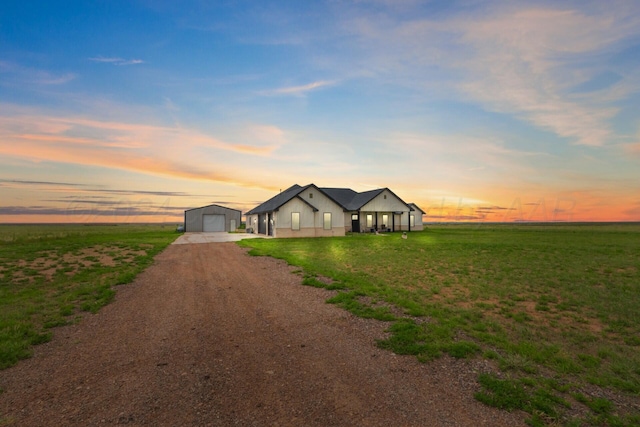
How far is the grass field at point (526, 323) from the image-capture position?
4.67m

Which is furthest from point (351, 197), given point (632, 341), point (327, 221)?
point (632, 341)

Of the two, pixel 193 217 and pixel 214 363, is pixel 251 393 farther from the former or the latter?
pixel 193 217

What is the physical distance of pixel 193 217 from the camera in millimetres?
55250

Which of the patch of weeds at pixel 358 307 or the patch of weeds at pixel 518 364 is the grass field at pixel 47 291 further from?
the patch of weeds at pixel 518 364

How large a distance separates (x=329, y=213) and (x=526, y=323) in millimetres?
31470

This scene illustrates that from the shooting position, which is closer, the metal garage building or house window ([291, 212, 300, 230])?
house window ([291, 212, 300, 230])

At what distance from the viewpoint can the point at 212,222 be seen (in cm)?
5612

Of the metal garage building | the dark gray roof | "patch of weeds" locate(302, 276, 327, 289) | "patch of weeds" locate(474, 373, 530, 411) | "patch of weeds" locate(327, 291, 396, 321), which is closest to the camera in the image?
"patch of weeds" locate(474, 373, 530, 411)

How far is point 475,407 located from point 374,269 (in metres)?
10.9

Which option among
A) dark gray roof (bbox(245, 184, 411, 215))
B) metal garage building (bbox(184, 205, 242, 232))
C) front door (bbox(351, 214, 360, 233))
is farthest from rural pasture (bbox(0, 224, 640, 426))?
metal garage building (bbox(184, 205, 242, 232))

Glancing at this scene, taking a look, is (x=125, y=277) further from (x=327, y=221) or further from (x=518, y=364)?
(x=327, y=221)

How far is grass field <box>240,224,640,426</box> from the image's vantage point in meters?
4.67

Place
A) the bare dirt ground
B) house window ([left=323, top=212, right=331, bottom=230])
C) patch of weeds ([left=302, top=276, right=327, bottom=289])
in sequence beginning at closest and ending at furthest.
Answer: the bare dirt ground
patch of weeds ([left=302, top=276, right=327, bottom=289])
house window ([left=323, top=212, right=331, bottom=230])

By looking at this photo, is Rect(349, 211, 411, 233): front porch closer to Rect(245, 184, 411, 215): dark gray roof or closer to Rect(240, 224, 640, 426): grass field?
Rect(245, 184, 411, 215): dark gray roof
